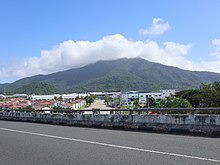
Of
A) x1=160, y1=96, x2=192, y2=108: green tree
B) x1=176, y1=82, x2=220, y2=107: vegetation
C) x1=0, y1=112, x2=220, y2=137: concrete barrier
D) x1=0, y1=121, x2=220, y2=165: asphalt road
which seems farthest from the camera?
x1=176, y1=82, x2=220, y2=107: vegetation

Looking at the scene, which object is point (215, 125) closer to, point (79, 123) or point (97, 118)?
point (97, 118)

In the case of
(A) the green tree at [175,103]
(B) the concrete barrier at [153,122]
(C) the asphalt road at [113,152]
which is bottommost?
(C) the asphalt road at [113,152]

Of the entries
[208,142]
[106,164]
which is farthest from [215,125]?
[106,164]

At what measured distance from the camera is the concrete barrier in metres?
12.2

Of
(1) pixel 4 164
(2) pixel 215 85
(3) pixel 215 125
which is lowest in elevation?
(1) pixel 4 164

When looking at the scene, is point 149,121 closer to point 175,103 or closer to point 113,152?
point 113,152

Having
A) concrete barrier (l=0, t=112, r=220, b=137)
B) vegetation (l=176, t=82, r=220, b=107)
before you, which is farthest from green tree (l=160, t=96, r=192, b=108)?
concrete barrier (l=0, t=112, r=220, b=137)

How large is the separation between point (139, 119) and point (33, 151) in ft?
22.1

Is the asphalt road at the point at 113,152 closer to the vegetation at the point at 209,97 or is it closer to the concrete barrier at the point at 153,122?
the concrete barrier at the point at 153,122

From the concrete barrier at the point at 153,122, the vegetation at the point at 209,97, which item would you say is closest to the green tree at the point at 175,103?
the vegetation at the point at 209,97

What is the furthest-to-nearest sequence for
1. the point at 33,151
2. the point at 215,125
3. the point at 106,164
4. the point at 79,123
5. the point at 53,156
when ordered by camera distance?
the point at 79,123
the point at 215,125
the point at 33,151
the point at 53,156
the point at 106,164

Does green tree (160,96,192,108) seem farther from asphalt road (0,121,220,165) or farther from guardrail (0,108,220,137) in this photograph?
asphalt road (0,121,220,165)

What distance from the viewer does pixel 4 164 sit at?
25.7 ft

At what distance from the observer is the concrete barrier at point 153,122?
1219cm
